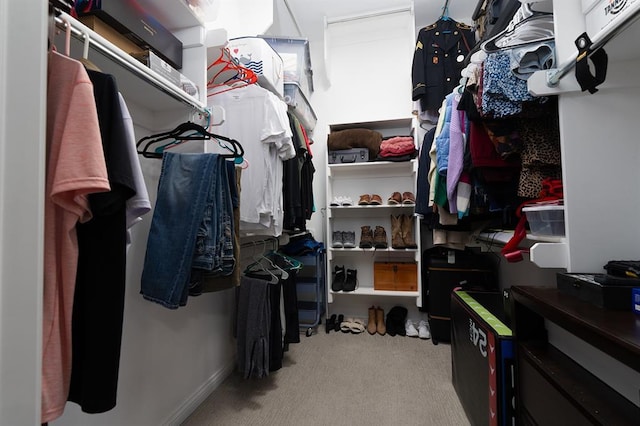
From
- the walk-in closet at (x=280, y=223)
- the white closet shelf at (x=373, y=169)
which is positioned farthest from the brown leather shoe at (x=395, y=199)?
the white closet shelf at (x=373, y=169)

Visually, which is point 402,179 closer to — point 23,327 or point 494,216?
point 494,216

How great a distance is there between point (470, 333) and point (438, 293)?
90 cm

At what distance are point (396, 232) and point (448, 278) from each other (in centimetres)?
54

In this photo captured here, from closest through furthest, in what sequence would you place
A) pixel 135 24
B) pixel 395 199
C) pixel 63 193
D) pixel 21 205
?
1. pixel 21 205
2. pixel 63 193
3. pixel 135 24
4. pixel 395 199

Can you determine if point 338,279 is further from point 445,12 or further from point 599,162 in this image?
point 445,12

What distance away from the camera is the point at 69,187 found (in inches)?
19.1

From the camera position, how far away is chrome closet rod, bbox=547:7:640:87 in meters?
0.59

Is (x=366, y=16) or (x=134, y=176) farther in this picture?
(x=366, y=16)

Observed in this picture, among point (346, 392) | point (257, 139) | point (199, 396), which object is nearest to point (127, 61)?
point (257, 139)

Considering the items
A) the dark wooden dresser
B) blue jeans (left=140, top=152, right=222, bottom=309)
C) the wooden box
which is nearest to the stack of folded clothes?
the wooden box

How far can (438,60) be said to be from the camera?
2236 mm

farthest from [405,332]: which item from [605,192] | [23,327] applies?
[23,327]

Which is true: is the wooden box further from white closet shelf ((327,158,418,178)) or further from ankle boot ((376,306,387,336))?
white closet shelf ((327,158,418,178))

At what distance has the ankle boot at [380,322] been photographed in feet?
7.50
